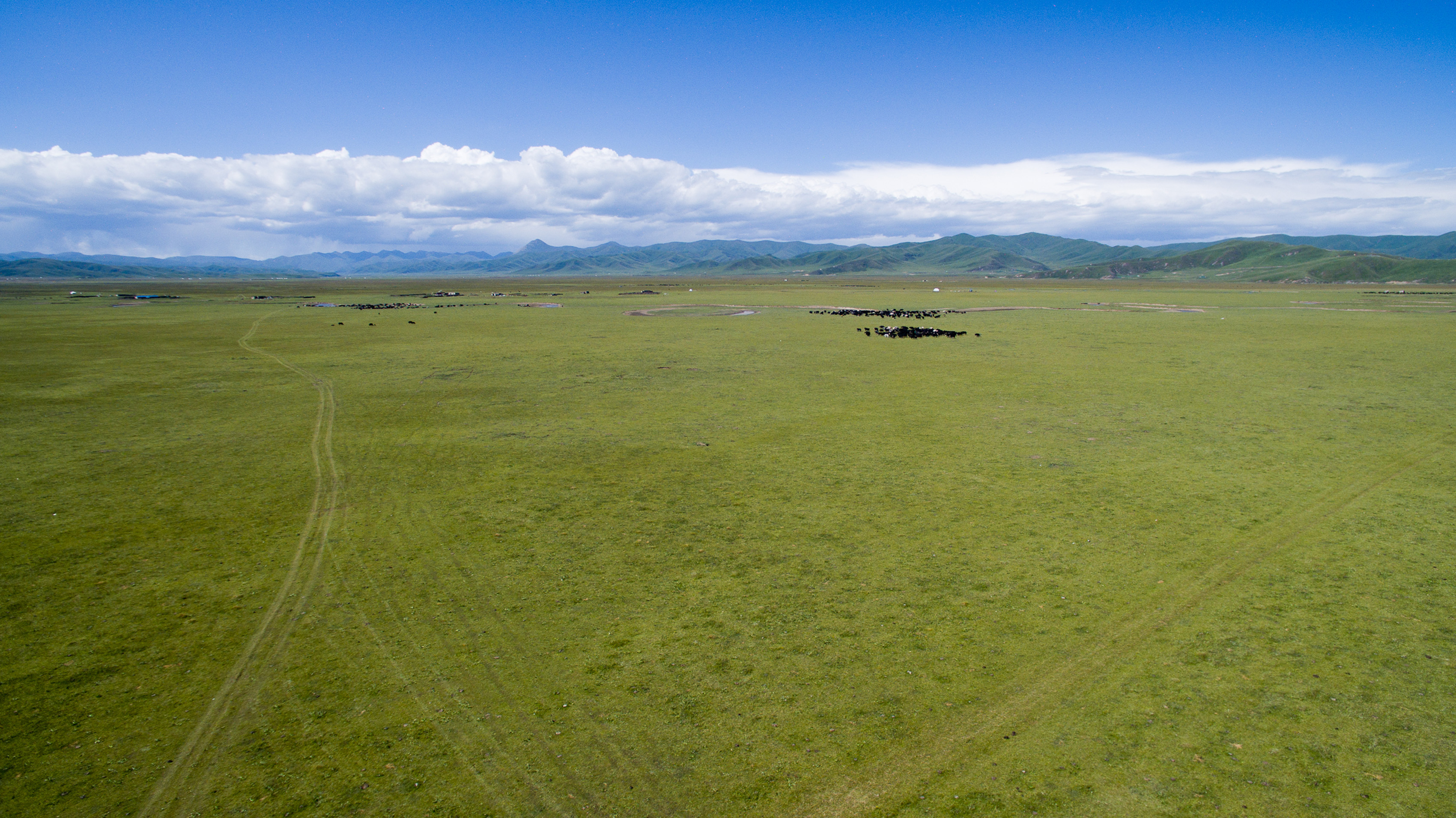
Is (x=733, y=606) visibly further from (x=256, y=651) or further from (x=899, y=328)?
(x=899, y=328)

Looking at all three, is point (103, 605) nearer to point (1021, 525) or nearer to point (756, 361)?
point (1021, 525)

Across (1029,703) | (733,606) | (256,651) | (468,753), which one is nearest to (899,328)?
(733,606)

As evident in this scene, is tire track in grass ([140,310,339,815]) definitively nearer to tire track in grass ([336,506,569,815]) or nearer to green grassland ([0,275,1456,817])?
green grassland ([0,275,1456,817])

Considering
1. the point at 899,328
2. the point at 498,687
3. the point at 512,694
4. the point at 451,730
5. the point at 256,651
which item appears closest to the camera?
the point at 451,730

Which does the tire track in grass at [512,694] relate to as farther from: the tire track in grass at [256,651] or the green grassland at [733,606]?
the tire track in grass at [256,651]

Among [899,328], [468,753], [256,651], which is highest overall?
[899,328]
